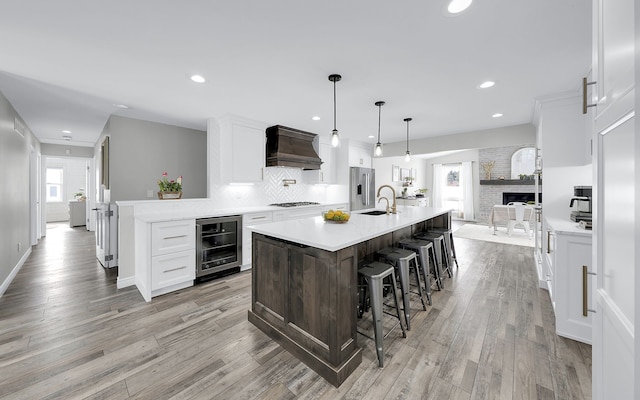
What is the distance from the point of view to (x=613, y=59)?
0.87 metres

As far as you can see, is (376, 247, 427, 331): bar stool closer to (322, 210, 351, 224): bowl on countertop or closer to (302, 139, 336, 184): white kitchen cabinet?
(322, 210, 351, 224): bowl on countertop

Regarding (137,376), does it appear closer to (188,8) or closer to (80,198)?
(188,8)

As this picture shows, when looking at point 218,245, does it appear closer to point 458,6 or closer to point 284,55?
point 284,55

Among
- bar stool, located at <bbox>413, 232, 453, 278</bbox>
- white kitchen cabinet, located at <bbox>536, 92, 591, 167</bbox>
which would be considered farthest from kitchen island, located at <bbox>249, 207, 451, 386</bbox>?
white kitchen cabinet, located at <bbox>536, 92, 591, 167</bbox>

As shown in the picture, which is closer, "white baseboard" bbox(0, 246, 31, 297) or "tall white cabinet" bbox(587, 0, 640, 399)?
"tall white cabinet" bbox(587, 0, 640, 399)

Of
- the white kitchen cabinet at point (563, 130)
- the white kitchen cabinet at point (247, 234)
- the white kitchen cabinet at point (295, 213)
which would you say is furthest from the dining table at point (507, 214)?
the white kitchen cabinet at point (247, 234)

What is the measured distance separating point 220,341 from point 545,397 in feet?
7.48

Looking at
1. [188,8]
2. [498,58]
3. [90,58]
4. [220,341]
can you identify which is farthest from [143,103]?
[498,58]

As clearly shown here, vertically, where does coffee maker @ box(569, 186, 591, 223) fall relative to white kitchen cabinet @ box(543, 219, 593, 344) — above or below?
above

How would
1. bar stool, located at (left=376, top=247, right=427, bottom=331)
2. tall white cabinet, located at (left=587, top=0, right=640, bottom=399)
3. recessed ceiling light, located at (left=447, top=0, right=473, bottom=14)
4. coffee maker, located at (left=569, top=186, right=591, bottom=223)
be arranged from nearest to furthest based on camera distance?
tall white cabinet, located at (left=587, top=0, right=640, bottom=399) < recessed ceiling light, located at (left=447, top=0, right=473, bottom=14) < bar stool, located at (left=376, top=247, right=427, bottom=331) < coffee maker, located at (left=569, top=186, right=591, bottom=223)

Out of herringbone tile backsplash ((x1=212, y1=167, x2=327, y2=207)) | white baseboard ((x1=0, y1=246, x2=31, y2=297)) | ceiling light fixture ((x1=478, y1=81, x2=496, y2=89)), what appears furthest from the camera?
herringbone tile backsplash ((x1=212, y1=167, x2=327, y2=207))

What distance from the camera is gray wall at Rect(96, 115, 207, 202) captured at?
387cm

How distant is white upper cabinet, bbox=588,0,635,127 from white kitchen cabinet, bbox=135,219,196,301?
360 centimetres

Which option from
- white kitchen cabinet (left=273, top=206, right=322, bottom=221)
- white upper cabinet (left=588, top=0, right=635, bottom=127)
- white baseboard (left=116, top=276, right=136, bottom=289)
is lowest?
white baseboard (left=116, top=276, right=136, bottom=289)
